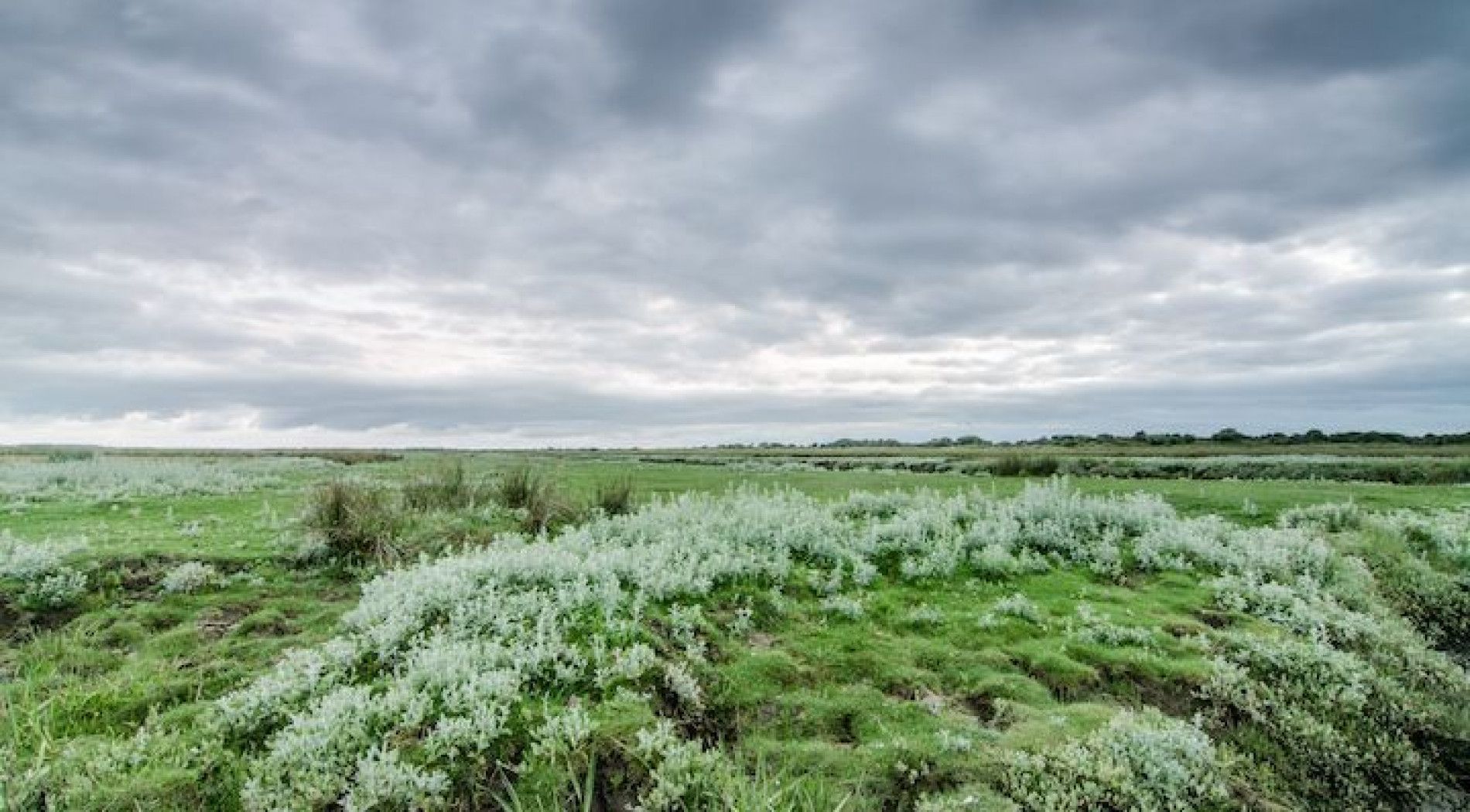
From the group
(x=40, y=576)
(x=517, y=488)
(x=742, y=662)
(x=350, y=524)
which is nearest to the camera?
(x=742, y=662)

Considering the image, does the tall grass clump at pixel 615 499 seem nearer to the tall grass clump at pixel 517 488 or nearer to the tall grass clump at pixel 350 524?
the tall grass clump at pixel 517 488

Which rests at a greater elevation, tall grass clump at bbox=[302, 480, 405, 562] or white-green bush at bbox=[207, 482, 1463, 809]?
tall grass clump at bbox=[302, 480, 405, 562]

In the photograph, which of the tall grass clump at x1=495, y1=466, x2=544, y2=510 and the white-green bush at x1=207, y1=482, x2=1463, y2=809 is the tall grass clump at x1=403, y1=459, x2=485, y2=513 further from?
the white-green bush at x1=207, y1=482, x2=1463, y2=809

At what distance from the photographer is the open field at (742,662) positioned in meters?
7.58

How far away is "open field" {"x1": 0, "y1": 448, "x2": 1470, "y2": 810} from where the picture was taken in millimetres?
7578

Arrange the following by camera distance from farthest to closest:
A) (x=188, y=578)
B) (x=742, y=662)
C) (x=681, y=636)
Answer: (x=188, y=578)
(x=681, y=636)
(x=742, y=662)

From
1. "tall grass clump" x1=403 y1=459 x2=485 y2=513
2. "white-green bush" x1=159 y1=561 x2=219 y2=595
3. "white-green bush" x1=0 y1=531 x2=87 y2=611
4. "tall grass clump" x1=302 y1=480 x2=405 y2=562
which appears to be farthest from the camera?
"tall grass clump" x1=403 y1=459 x2=485 y2=513

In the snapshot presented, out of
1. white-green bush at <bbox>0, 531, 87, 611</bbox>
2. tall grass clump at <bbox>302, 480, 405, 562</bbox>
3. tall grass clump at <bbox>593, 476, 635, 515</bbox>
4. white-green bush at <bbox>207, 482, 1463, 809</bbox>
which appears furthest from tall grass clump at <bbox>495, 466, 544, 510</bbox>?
white-green bush at <bbox>0, 531, 87, 611</bbox>

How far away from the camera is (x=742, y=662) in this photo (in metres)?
9.96

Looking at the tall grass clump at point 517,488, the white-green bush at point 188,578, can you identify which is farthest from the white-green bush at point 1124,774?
the tall grass clump at point 517,488

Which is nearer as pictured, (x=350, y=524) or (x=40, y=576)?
(x=40, y=576)

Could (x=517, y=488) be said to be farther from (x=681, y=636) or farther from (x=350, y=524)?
(x=681, y=636)

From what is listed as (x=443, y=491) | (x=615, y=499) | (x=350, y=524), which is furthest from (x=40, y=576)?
(x=615, y=499)

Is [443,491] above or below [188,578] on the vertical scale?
above
